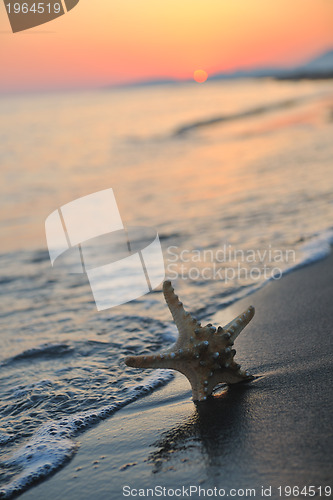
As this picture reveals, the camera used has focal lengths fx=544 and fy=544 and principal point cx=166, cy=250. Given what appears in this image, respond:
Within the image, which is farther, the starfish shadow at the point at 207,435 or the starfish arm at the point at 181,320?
the starfish arm at the point at 181,320

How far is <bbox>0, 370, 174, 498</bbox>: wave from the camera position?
8.41ft

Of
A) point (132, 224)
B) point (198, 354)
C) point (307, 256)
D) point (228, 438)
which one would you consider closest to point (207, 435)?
point (228, 438)

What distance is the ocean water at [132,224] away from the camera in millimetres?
3311

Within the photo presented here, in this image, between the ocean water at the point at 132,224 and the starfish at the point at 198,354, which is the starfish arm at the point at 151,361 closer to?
the starfish at the point at 198,354

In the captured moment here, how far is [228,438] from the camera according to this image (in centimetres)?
247

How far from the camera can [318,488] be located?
2.04 m

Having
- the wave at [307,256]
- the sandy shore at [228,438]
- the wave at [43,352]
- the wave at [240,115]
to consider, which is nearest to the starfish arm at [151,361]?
the sandy shore at [228,438]

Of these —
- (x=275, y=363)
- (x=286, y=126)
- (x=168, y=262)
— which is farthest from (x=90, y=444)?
(x=286, y=126)

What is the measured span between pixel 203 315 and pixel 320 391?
1.92 meters

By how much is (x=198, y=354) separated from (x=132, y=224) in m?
5.30

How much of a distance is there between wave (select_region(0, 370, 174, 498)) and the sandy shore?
2.5 inches

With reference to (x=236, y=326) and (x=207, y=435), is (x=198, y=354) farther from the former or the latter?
(x=207, y=435)

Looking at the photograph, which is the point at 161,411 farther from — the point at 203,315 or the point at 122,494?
the point at 203,315

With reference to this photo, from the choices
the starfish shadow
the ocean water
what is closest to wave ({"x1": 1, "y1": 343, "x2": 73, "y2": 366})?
the ocean water
